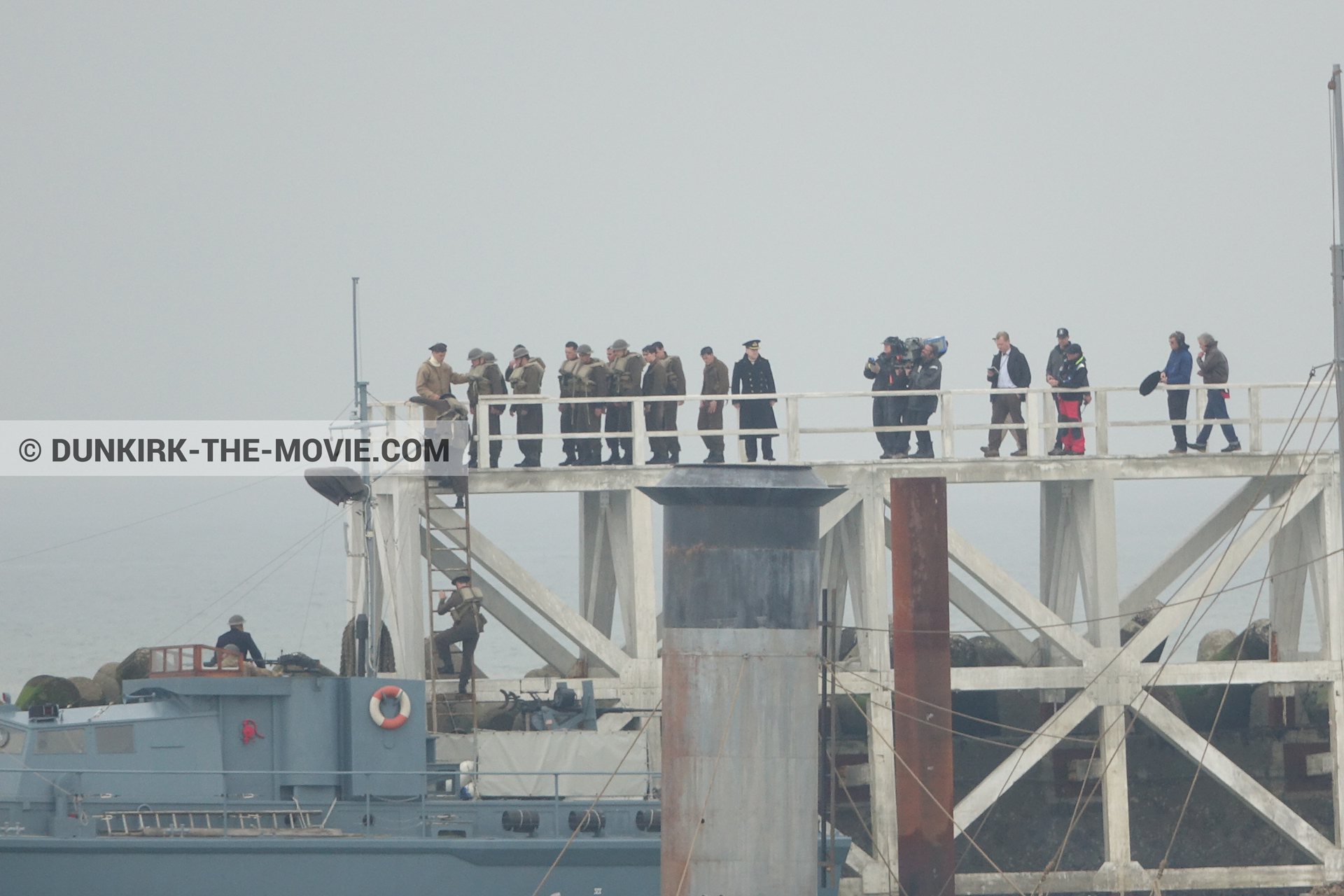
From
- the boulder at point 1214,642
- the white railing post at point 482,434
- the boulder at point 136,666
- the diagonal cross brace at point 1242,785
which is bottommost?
the diagonal cross brace at point 1242,785

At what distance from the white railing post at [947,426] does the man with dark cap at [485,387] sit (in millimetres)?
6240

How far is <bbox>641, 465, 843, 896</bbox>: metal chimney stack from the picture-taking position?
1130 cm

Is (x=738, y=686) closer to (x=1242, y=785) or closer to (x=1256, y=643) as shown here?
(x=1242, y=785)

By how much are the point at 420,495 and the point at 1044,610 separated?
868 cm

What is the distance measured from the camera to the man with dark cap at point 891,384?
26.0 m

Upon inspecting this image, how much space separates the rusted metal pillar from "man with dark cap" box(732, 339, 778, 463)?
5.36 m

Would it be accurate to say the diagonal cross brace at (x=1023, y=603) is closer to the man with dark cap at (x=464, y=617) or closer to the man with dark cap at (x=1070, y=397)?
the man with dark cap at (x=1070, y=397)

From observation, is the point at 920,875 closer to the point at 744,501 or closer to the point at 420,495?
the point at 420,495

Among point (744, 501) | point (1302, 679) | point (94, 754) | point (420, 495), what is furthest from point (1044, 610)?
point (744, 501)

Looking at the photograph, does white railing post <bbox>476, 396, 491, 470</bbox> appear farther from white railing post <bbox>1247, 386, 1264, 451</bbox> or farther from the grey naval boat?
white railing post <bbox>1247, 386, 1264, 451</bbox>

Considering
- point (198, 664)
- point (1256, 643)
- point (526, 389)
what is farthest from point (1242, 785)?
point (198, 664)

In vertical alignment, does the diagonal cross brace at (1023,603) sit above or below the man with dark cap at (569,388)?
below

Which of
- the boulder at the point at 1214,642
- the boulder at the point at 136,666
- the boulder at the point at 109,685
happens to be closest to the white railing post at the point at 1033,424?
the boulder at the point at 1214,642

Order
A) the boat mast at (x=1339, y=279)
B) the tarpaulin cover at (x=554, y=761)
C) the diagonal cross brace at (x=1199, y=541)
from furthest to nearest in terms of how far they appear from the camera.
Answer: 1. the diagonal cross brace at (x=1199, y=541)
2. the tarpaulin cover at (x=554, y=761)
3. the boat mast at (x=1339, y=279)
